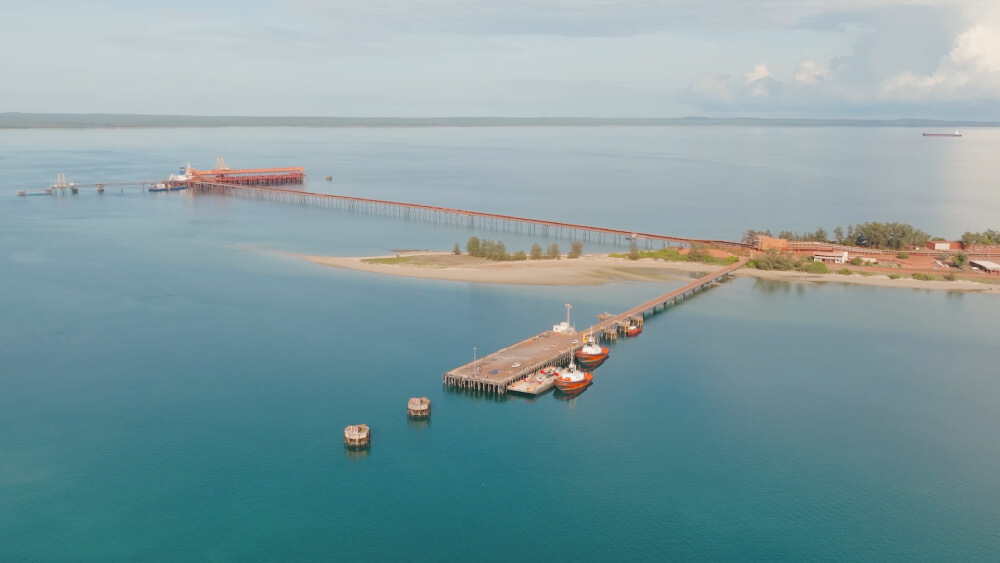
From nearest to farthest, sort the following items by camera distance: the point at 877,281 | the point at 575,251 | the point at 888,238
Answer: the point at 877,281, the point at 575,251, the point at 888,238

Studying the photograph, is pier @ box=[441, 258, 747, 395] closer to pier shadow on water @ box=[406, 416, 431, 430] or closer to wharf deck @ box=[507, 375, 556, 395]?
wharf deck @ box=[507, 375, 556, 395]

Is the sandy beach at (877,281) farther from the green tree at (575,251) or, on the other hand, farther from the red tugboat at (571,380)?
the red tugboat at (571,380)

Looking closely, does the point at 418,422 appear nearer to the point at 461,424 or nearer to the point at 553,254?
the point at 461,424

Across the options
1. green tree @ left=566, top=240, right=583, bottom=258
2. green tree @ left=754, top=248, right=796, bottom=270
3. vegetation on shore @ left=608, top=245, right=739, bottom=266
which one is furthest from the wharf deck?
green tree @ left=754, top=248, right=796, bottom=270

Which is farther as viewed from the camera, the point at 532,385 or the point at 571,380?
the point at 571,380

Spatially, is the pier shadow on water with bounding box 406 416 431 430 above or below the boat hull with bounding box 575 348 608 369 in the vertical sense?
below

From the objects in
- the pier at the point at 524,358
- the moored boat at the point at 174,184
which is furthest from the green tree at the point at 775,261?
the moored boat at the point at 174,184

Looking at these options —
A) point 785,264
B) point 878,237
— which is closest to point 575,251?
Result: point 785,264
